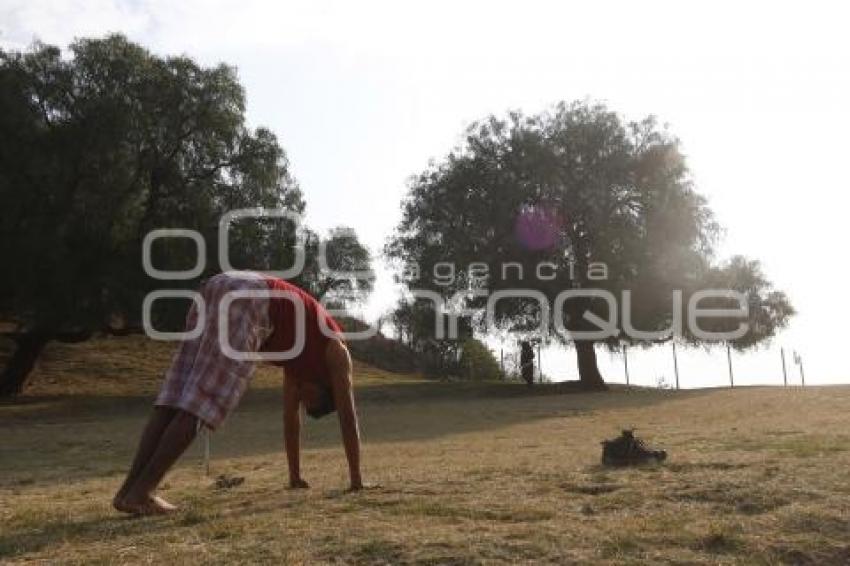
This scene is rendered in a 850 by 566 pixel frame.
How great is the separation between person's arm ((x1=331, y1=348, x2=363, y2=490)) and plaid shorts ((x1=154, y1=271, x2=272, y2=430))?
2.10ft

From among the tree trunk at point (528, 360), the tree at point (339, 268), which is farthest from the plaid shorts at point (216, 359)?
the tree trunk at point (528, 360)

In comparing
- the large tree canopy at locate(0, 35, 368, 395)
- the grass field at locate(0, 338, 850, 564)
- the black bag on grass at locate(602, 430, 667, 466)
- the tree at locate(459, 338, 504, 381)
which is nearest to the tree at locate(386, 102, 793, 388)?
the large tree canopy at locate(0, 35, 368, 395)

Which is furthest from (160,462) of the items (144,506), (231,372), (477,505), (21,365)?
(21,365)

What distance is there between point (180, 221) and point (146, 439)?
2128 centimetres

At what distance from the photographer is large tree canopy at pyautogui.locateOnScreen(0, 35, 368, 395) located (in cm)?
2264

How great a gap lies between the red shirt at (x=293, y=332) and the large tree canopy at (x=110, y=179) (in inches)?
733

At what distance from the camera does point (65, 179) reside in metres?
22.8

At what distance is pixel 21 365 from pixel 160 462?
24.6 metres

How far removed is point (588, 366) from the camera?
1226 inches

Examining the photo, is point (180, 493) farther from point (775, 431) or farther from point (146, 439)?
point (775, 431)

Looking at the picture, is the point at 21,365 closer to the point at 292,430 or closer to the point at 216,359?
the point at 292,430

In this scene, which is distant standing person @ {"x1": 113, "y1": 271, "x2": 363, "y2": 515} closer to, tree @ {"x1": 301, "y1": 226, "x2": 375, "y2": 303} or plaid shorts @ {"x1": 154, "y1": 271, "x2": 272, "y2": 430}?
plaid shorts @ {"x1": 154, "y1": 271, "x2": 272, "y2": 430}

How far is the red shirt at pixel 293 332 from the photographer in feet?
17.6

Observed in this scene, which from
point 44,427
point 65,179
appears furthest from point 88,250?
point 44,427
